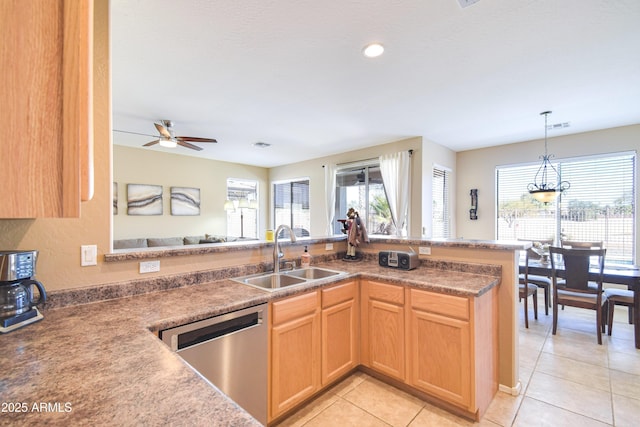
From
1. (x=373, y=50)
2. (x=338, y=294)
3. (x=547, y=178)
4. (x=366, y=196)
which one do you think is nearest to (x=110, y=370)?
(x=338, y=294)

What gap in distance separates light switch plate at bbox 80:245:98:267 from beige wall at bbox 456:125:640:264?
5693 mm

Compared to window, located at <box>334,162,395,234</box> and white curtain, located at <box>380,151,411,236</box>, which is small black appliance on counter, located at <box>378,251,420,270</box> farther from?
window, located at <box>334,162,395,234</box>

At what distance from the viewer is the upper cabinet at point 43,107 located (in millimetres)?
375

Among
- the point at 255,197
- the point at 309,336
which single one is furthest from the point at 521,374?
the point at 255,197

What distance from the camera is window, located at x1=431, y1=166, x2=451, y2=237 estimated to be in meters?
5.07

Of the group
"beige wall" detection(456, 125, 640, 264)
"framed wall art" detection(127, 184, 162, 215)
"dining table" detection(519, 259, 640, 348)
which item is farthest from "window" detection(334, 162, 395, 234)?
"framed wall art" detection(127, 184, 162, 215)

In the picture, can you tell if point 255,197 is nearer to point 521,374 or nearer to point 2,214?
point 521,374

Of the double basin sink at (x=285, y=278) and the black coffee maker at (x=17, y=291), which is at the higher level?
the black coffee maker at (x=17, y=291)

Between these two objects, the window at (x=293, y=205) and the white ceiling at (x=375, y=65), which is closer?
the white ceiling at (x=375, y=65)

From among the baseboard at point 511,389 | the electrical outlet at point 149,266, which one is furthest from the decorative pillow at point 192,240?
the baseboard at point 511,389

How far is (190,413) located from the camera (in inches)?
26.9

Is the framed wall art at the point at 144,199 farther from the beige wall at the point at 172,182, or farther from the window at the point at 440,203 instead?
the window at the point at 440,203

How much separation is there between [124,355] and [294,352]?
111 centimetres

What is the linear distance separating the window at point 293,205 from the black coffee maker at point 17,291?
526cm
